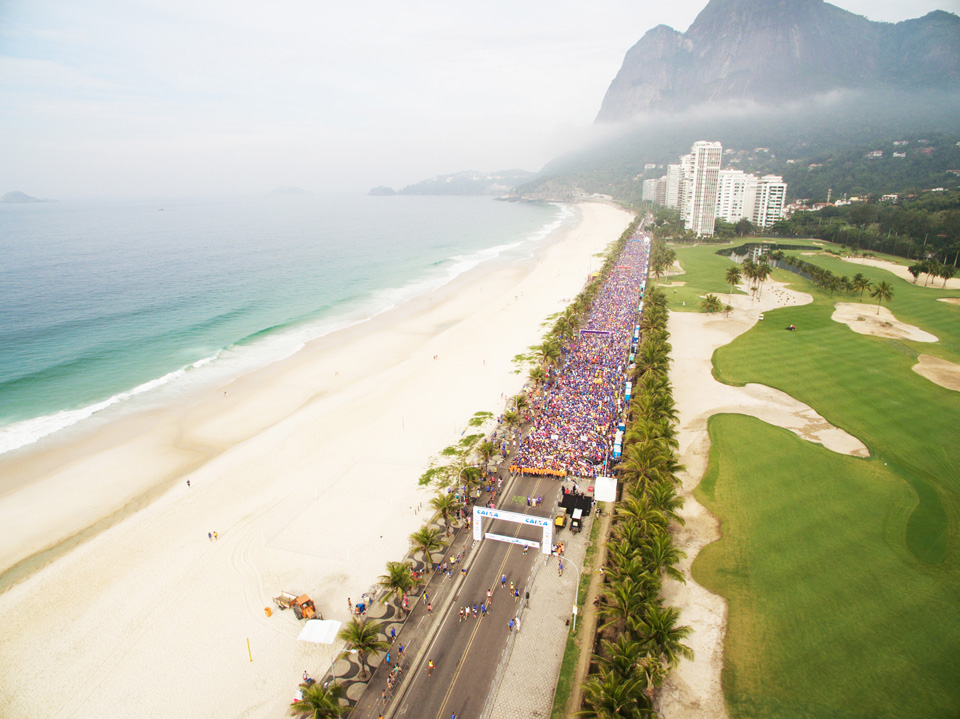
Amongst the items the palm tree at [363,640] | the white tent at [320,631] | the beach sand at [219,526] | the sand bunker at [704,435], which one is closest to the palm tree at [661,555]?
the sand bunker at [704,435]

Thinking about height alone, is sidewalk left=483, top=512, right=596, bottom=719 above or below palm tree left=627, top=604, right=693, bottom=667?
below

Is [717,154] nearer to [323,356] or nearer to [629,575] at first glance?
[323,356]

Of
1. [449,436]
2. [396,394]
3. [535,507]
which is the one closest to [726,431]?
[535,507]

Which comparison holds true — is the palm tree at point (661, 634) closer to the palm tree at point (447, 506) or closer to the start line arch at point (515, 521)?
the start line arch at point (515, 521)

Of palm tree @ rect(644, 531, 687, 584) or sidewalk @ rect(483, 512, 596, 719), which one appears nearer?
sidewalk @ rect(483, 512, 596, 719)

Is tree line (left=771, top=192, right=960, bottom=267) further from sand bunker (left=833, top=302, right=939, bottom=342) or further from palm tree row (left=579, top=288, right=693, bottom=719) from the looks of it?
palm tree row (left=579, top=288, right=693, bottom=719)

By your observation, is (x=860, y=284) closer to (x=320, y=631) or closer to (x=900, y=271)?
(x=900, y=271)


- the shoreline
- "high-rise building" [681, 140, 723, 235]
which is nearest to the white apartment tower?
"high-rise building" [681, 140, 723, 235]
